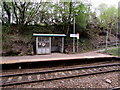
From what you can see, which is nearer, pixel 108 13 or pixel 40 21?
pixel 40 21

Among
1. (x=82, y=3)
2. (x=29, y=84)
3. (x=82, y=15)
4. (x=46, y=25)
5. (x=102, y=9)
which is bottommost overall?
(x=29, y=84)

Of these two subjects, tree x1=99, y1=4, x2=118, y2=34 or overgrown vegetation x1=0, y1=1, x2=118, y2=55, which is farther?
tree x1=99, y1=4, x2=118, y2=34

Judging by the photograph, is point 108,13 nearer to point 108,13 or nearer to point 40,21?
point 108,13

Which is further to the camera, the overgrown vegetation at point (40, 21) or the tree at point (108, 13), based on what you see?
the tree at point (108, 13)

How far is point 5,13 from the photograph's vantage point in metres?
14.1

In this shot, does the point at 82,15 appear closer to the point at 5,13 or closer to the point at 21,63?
the point at 21,63

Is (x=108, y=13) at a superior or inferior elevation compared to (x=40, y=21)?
superior

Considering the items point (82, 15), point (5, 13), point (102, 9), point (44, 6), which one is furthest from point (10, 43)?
point (102, 9)

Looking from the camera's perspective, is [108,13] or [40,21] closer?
[40,21]

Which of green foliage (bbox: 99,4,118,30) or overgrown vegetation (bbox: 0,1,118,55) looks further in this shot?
green foliage (bbox: 99,4,118,30)

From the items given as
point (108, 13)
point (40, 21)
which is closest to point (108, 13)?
point (108, 13)

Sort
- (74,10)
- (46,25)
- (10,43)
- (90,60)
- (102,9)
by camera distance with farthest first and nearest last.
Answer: (102,9), (46,25), (74,10), (10,43), (90,60)

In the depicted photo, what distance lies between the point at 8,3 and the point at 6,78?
1333cm

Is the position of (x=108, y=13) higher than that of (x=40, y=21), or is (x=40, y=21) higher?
(x=108, y=13)
